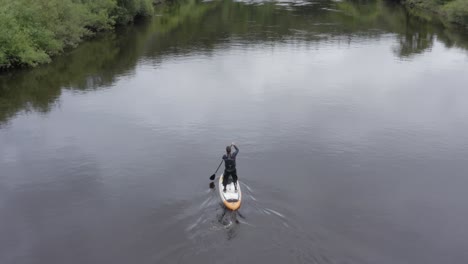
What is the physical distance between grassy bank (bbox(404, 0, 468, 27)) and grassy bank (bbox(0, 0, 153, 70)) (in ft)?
186

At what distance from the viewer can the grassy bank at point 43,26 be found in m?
46.0

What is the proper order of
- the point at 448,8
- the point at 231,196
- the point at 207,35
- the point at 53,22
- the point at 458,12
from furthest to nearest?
the point at 448,8
the point at 458,12
the point at 207,35
the point at 53,22
the point at 231,196

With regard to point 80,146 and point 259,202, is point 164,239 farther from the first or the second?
point 80,146

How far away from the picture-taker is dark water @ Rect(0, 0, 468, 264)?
66.6 ft

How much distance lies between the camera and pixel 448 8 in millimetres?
82188

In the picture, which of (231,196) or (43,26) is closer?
(231,196)

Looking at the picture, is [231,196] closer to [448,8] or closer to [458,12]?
[458,12]

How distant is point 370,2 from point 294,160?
89135 millimetres

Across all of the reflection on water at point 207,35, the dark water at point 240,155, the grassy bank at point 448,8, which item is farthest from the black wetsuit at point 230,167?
the grassy bank at point 448,8

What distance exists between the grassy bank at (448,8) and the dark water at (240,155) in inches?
811

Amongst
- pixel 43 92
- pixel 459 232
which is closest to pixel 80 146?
pixel 43 92

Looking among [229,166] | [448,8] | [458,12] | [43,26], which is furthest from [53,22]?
[448,8]

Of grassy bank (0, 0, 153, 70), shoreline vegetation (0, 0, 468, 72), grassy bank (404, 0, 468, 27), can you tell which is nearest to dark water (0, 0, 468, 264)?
grassy bank (0, 0, 153, 70)

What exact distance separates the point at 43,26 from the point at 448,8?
2680 inches
